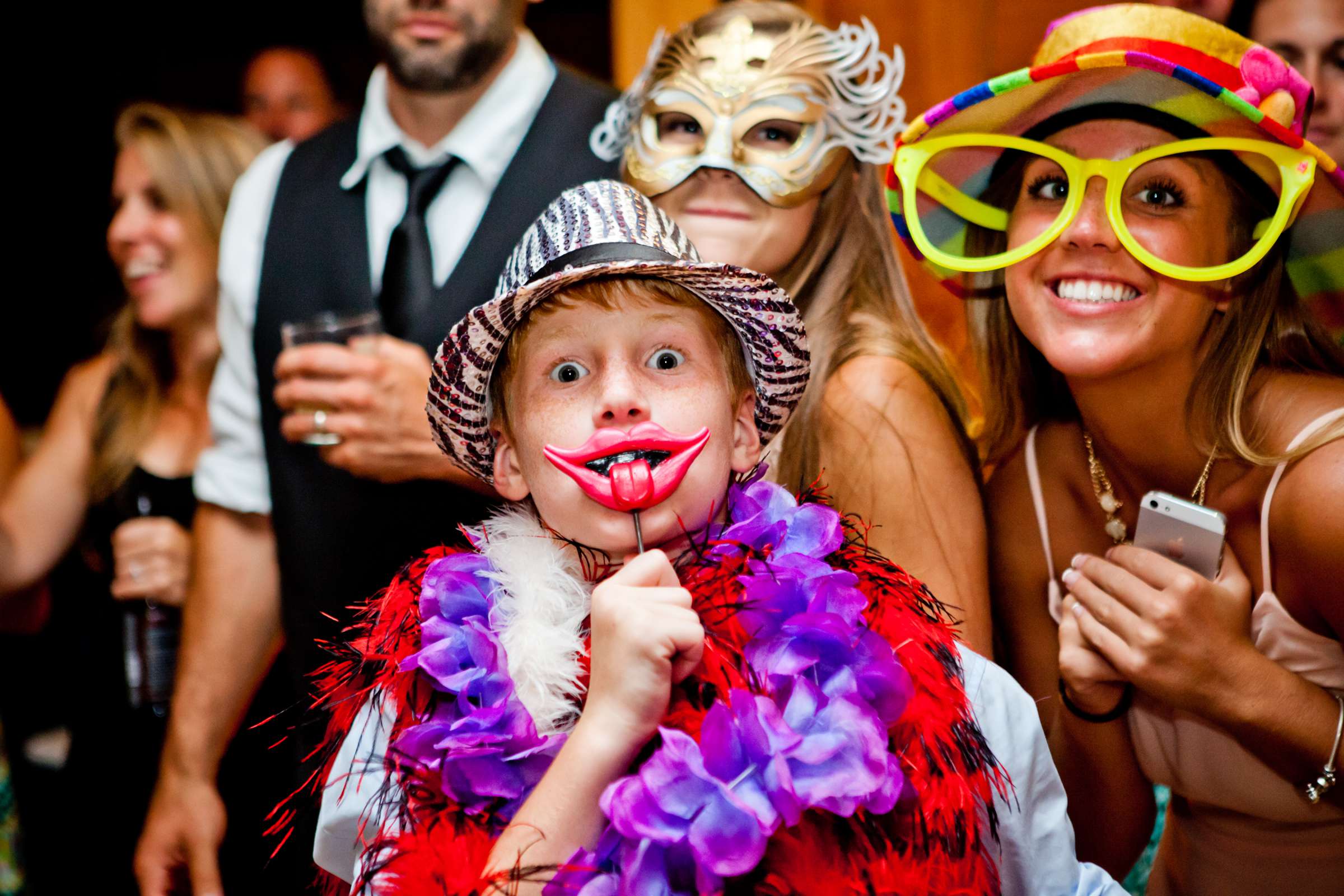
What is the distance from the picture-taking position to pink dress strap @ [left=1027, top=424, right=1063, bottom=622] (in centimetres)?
139

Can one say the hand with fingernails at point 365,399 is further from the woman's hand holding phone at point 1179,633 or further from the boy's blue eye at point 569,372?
the woman's hand holding phone at point 1179,633

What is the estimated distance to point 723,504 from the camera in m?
1.07

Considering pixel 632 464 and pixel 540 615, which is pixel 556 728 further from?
pixel 632 464

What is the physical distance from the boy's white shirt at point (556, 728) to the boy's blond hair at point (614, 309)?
130 mm

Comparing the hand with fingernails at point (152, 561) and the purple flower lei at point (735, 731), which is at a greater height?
the purple flower lei at point (735, 731)

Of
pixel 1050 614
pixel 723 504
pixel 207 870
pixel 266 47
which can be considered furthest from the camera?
pixel 266 47

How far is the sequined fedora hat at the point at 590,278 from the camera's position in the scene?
1.01 meters

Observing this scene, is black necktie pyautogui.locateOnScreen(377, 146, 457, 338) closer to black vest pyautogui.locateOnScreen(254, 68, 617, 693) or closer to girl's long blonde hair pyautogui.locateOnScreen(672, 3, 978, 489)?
black vest pyautogui.locateOnScreen(254, 68, 617, 693)

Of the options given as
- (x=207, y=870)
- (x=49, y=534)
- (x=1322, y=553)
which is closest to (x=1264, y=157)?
(x=1322, y=553)

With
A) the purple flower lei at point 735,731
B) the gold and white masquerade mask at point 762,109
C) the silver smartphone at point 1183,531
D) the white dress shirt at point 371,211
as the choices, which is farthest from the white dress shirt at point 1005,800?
the white dress shirt at point 371,211

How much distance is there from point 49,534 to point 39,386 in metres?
2.16

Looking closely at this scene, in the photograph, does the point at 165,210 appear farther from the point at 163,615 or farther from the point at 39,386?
the point at 39,386

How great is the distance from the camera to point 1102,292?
1.20m

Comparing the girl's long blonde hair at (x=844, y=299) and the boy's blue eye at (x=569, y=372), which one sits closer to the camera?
the boy's blue eye at (x=569, y=372)
